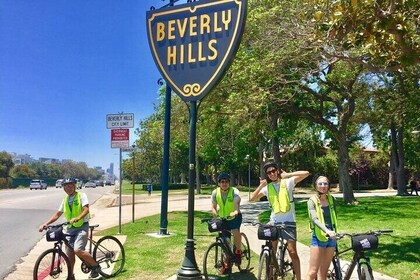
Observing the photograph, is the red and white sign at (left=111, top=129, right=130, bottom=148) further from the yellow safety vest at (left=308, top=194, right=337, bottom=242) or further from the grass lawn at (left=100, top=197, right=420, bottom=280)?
the yellow safety vest at (left=308, top=194, right=337, bottom=242)

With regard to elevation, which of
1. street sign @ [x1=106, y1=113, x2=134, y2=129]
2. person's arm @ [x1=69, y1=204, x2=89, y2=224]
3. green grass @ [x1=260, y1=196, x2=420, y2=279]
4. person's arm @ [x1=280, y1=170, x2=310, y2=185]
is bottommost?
green grass @ [x1=260, y1=196, x2=420, y2=279]

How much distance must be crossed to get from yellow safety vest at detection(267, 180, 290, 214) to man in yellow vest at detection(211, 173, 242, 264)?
3.10 feet

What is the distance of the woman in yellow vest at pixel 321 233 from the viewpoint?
528 cm

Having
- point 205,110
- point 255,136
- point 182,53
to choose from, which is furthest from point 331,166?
point 182,53

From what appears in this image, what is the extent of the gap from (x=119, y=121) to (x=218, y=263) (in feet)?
22.1

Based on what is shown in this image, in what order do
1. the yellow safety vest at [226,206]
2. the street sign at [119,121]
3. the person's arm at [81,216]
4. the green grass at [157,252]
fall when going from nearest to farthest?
1. the person's arm at [81,216]
2. the yellow safety vest at [226,206]
3. the green grass at [157,252]
4. the street sign at [119,121]

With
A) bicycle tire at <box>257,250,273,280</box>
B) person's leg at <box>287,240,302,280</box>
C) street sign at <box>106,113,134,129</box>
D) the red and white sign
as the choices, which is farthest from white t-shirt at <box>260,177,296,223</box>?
the red and white sign

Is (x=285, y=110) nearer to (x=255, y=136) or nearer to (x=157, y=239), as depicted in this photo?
(x=255, y=136)

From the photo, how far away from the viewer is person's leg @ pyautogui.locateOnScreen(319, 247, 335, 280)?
17.4 feet

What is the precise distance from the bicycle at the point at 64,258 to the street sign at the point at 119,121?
195 inches

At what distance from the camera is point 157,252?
31.3 feet

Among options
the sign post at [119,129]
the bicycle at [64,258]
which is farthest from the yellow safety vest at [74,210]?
the sign post at [119,129]

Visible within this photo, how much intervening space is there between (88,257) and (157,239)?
15.1ft

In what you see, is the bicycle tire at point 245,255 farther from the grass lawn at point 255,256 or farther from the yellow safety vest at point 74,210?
the yellow safety vest at point 74,210
